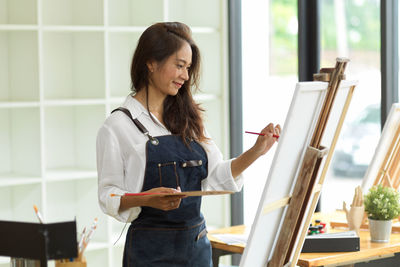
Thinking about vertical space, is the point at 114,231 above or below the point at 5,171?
below

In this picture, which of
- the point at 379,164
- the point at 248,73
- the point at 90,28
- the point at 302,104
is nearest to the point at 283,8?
the point at 248,73

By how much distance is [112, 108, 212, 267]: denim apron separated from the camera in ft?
8.41

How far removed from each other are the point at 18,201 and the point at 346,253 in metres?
1.97

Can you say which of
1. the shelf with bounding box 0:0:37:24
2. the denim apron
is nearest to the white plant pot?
the denim apron

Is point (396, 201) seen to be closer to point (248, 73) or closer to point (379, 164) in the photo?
point (379, 164)

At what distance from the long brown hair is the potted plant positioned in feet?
2.73

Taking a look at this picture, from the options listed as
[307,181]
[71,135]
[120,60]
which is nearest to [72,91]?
[71,135]

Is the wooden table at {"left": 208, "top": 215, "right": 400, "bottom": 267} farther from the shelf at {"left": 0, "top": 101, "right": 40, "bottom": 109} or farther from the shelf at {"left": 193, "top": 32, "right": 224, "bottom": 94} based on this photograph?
the shelf at {"left": 193, "top": 32, "right": 224, "bottom": 94}

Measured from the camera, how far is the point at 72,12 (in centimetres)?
419

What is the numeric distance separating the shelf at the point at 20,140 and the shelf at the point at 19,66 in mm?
94

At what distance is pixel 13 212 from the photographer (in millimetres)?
3975

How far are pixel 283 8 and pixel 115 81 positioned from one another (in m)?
1.17

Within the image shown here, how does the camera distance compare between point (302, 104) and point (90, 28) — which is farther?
point (90, 28)

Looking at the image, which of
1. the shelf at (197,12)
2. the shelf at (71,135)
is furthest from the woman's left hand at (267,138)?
the shelf at (197,12)
